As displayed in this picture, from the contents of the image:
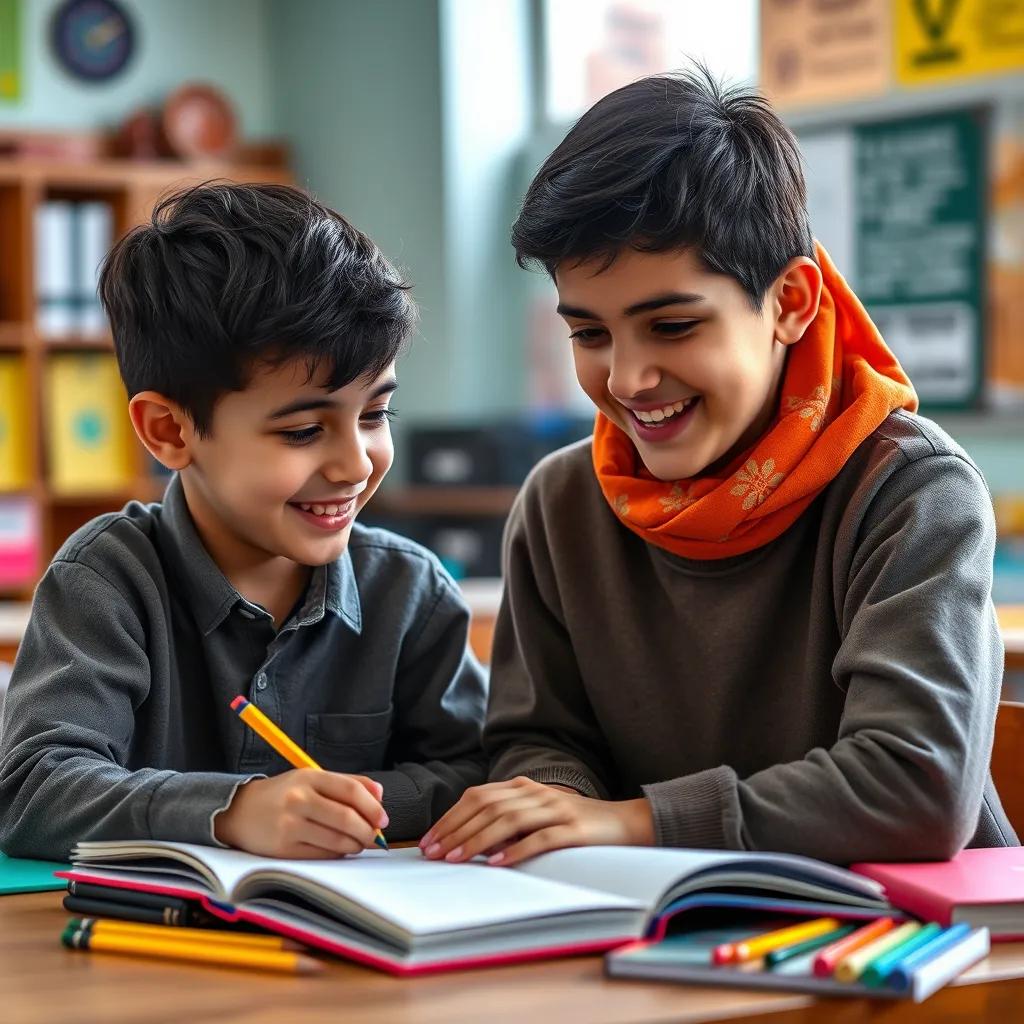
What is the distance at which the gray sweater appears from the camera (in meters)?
1.03

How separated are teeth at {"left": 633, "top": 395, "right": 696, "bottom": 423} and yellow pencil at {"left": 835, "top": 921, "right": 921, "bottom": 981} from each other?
533mm

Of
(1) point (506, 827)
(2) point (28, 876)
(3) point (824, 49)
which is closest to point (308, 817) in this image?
(1) point (506, 827)

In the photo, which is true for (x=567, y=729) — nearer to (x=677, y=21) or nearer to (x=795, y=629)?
(x=795, y=629)

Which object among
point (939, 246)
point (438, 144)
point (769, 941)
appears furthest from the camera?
point (438, 144)

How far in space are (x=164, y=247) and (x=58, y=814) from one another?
0.52m

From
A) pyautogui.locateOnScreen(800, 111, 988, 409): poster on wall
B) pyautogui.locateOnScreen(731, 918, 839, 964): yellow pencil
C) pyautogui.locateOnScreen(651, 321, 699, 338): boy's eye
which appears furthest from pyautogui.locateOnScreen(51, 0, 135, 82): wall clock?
pyautogui.locateOnScreen(731, 918, 839, 964): yellow pencil

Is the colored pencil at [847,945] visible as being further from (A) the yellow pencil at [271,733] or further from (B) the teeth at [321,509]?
(B) the teeth at [321,509]

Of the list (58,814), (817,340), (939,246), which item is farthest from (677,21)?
(58,814)

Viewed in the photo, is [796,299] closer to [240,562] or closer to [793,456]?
[793,456]

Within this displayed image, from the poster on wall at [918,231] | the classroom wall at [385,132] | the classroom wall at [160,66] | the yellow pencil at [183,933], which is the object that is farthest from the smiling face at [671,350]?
the classroom wall at [160,66]

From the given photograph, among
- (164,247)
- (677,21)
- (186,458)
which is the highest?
(677,21)

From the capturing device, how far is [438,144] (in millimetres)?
4758

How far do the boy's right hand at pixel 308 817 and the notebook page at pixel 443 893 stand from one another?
2 cm

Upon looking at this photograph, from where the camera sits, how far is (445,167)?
15.5ft
